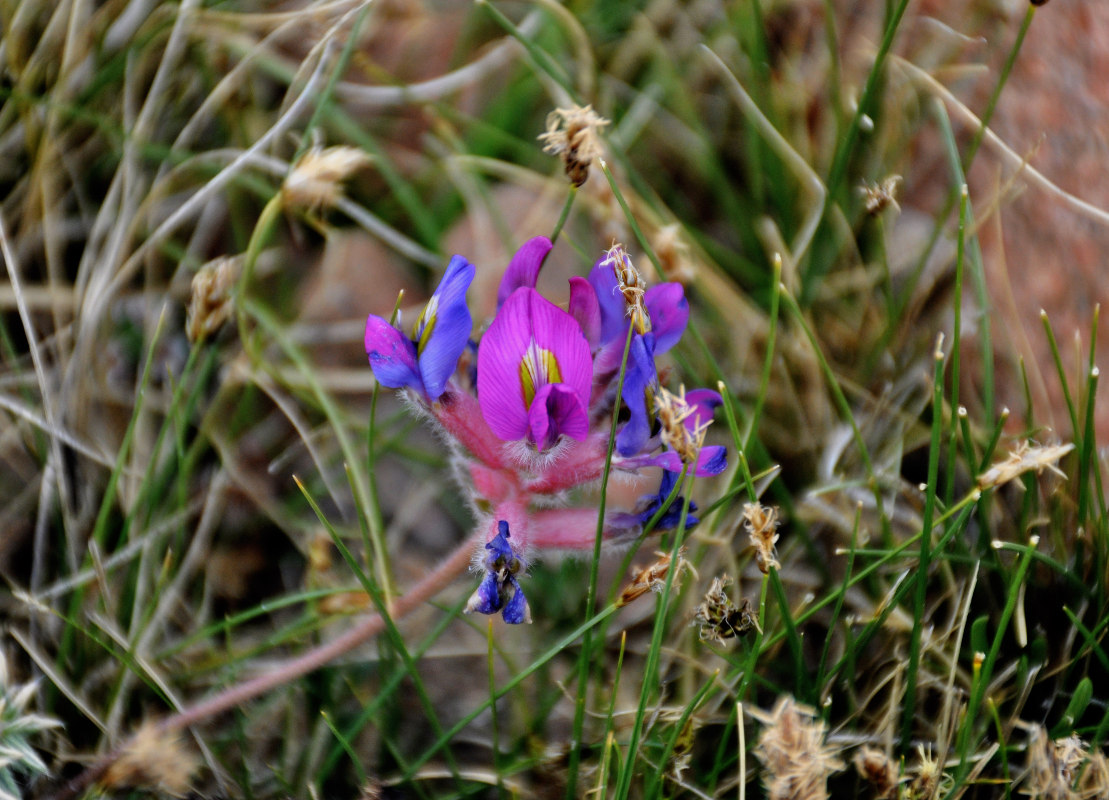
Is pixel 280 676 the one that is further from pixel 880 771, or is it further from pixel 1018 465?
pixel 1018 465

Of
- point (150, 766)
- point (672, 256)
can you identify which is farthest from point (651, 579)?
point (150, 766)

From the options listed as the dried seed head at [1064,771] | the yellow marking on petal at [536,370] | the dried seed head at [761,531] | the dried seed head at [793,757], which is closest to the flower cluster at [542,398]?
the yellow marking on petal at [536,370]

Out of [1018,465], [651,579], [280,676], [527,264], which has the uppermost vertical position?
[527,264]

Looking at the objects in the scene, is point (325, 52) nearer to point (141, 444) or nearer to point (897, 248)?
point (141, 444)

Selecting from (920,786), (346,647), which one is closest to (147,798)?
(346,647)

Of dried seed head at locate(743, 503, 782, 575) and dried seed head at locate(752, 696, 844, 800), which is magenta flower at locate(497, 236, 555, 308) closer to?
dried seed head at locate(743, 503, 782, 575)
